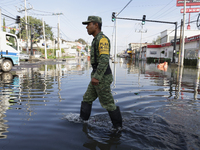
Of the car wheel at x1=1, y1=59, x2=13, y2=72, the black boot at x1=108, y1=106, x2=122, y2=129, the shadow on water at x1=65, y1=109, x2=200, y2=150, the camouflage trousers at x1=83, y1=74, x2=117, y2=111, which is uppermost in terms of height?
the car wheel at x1=1, y1=59, x2=13, y2=72

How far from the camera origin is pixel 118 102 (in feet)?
16.2

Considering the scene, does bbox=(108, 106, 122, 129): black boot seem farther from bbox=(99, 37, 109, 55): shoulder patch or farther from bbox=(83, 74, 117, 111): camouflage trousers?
bbox=(99, 37, 109, 55): shoulder patch

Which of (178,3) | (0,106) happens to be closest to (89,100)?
(0,106)

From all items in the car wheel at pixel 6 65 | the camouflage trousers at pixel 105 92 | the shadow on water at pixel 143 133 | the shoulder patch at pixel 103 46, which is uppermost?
the shoulder patch at pixel 103 46

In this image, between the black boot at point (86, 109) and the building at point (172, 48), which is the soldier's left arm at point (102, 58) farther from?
the building at point (172, 48)

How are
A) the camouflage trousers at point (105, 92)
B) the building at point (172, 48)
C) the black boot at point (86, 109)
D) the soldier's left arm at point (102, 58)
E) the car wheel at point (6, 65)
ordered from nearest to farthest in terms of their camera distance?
the soldier's left arm at point (102, 58)
the camouflage trousers at point (105, 92)
the black boot at point (86, 109)
the car wheel at point (6, 65)
the building at point (172, 48)

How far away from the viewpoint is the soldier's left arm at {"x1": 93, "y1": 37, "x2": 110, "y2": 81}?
276 cm

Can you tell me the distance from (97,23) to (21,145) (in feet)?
7.19

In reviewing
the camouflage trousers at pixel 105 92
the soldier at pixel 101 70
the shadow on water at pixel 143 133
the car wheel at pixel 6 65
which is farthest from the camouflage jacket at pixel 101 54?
the car wheel at pixel 6 65

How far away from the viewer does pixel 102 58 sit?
276 cm

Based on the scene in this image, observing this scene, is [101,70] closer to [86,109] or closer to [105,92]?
[105,92]

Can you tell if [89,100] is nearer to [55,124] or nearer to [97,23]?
→ [55,124]

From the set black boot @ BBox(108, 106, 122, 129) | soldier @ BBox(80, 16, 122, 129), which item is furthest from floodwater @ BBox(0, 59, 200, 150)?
soldier @ BBox(80, 16, 122, 129)

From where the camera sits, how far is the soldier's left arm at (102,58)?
276 cm
